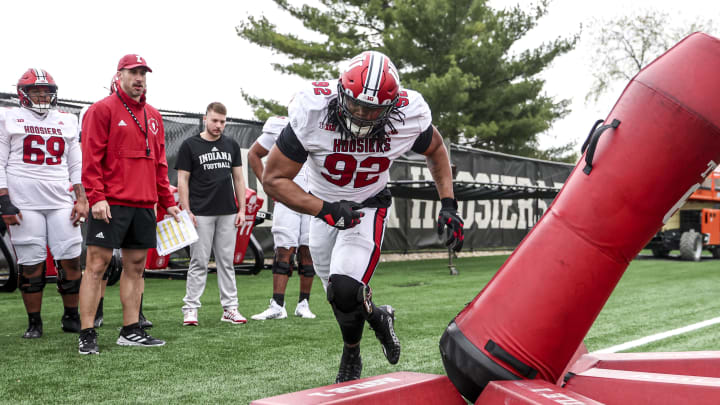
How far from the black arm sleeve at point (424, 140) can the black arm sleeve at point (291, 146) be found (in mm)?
710

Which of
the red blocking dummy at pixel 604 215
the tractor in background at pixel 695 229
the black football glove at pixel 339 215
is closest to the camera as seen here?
the red blocking dummy at pixel 604 215

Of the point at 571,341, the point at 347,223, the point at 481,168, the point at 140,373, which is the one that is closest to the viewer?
the point at 571,341

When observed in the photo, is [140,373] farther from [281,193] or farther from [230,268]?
[230,268]

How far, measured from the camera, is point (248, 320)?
19.7 ft

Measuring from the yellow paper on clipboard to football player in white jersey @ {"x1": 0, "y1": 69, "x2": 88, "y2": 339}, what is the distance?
62cm

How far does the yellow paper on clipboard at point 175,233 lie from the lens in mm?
5145

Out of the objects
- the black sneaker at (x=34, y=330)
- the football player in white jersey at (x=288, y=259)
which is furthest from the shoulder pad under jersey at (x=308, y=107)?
the black sneaker at (x=34, y=330)

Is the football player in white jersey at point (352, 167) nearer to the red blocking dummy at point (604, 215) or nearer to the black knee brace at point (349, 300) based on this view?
the black knee brace at point (349, 300)

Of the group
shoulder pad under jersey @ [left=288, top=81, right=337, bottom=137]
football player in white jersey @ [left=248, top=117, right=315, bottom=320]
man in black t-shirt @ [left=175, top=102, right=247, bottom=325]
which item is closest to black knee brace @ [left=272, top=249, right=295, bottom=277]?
football player in white jersey @ [left=248, top=117, right=315, bottom=320]

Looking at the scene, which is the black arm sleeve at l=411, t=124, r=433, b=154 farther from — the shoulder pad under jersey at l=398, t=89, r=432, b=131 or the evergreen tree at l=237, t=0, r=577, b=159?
the evergreen tree at l=237, t=0, r=577, b=159

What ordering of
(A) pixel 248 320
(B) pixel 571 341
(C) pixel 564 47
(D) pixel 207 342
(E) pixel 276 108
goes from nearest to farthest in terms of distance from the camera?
1. (B) pixel 571 341
2. (D) pixel 207 342
3. (A) pixel 248 320
4. (E) pixel 276 108
5. (C) pixel 564 47

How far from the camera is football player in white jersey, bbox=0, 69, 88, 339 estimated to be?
199 inches

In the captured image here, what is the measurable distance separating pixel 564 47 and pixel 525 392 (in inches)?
895

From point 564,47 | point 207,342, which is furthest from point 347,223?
point 564,47
